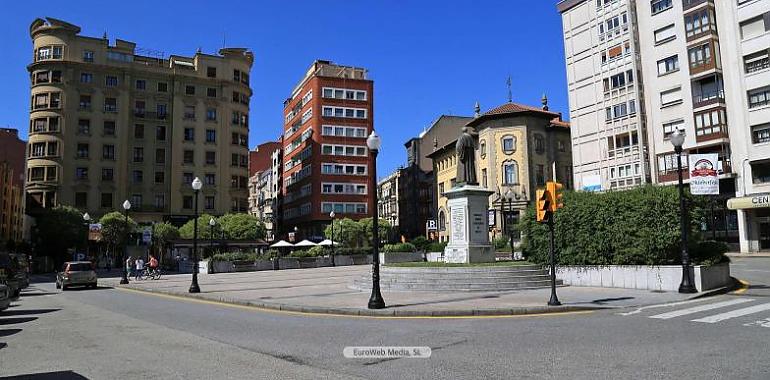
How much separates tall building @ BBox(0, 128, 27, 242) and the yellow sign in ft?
332

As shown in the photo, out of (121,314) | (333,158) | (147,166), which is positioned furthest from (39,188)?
(121,314)

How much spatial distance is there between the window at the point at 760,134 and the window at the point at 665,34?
11045 mm

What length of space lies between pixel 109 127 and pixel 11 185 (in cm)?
4591

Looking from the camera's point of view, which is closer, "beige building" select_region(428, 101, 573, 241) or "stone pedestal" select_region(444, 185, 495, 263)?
"stone pedestal" select_region(444, 185, 495, 263)

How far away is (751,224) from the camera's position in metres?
43.7

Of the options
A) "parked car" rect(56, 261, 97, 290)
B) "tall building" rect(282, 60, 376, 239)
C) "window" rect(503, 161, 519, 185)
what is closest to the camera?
"parked car" rect(56, 261, 97, 290)

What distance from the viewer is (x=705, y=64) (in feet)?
153

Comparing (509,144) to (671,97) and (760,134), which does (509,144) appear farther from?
(760,134)

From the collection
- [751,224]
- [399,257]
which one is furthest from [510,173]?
[751,224]

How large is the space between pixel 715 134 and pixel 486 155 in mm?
24561

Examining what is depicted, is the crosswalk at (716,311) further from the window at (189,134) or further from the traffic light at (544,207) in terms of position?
the window at (189,134)

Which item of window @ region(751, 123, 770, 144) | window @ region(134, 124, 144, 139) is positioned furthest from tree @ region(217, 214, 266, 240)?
window @ region(751, 123, 770, 144)

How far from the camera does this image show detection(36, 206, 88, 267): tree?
184 feet

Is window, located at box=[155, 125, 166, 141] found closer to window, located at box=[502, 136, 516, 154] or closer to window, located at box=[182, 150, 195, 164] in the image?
window, located at box=[182, 150, 195, 164]
